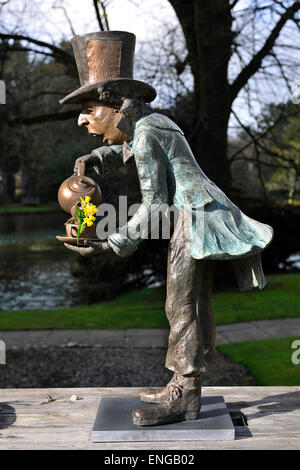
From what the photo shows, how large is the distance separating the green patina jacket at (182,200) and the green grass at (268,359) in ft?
8.91

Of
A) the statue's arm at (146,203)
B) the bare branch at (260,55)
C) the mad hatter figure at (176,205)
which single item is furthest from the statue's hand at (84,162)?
the bare branch at (260,55)

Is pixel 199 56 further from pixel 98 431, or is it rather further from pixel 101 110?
pixel 98 431

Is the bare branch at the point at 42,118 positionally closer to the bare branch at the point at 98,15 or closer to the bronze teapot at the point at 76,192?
the bare branch at the point at 98,15

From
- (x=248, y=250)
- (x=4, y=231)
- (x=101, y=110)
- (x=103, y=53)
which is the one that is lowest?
(x=4, y=231)

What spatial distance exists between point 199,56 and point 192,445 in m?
5.79

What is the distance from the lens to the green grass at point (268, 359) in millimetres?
5317

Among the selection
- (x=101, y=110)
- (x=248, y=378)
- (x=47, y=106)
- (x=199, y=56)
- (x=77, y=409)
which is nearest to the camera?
(x=101, y=110)

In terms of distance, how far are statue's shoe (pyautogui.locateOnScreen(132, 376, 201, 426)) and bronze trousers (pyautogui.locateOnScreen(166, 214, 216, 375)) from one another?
10 cm

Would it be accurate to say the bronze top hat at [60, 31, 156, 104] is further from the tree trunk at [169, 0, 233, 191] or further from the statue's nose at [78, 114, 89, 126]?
the tree trunk at [169, 0, 233, 191]

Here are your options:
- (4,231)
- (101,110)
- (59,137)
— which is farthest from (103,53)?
(4,231)

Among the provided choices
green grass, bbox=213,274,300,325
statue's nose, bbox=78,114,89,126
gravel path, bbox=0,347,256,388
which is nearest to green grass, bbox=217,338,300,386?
gravel path, bbox=0,347,256,388

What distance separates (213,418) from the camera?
3.16 m

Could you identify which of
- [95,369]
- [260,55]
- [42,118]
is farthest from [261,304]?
[42,118]

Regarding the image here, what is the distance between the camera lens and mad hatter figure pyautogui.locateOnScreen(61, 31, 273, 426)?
9.53 ft
